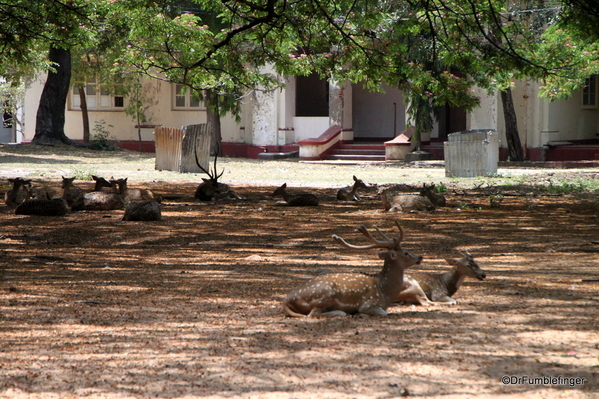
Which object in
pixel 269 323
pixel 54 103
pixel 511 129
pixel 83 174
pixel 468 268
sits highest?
pixel 54 103

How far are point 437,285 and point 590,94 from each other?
87.6 feet

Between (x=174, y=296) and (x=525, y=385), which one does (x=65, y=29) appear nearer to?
(x=174, y=296)

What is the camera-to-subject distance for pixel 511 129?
87.0ft

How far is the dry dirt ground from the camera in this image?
4.09 meters

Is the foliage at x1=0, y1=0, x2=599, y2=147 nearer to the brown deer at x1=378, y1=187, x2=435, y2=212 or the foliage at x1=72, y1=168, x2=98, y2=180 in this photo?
the brown deer at x1=378, y1=187, x2=435, y2=212

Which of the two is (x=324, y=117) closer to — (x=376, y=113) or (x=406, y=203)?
(x=376, y=113)

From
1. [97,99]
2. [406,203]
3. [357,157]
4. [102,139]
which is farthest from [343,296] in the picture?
[97,99]

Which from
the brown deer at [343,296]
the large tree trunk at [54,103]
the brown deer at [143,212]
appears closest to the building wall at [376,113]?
the large tree trunk at [54,103]

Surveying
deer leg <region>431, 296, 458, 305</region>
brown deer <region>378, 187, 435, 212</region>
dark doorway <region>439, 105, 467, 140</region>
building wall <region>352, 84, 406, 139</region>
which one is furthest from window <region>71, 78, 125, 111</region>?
deer leg <region>431, 296, 458, 305</region>

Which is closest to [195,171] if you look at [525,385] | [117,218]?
[117,218]

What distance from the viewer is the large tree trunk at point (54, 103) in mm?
29766

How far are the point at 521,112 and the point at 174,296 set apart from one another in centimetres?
2379

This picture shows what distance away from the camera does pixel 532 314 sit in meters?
5.51

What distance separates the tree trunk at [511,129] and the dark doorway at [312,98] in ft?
36.1
